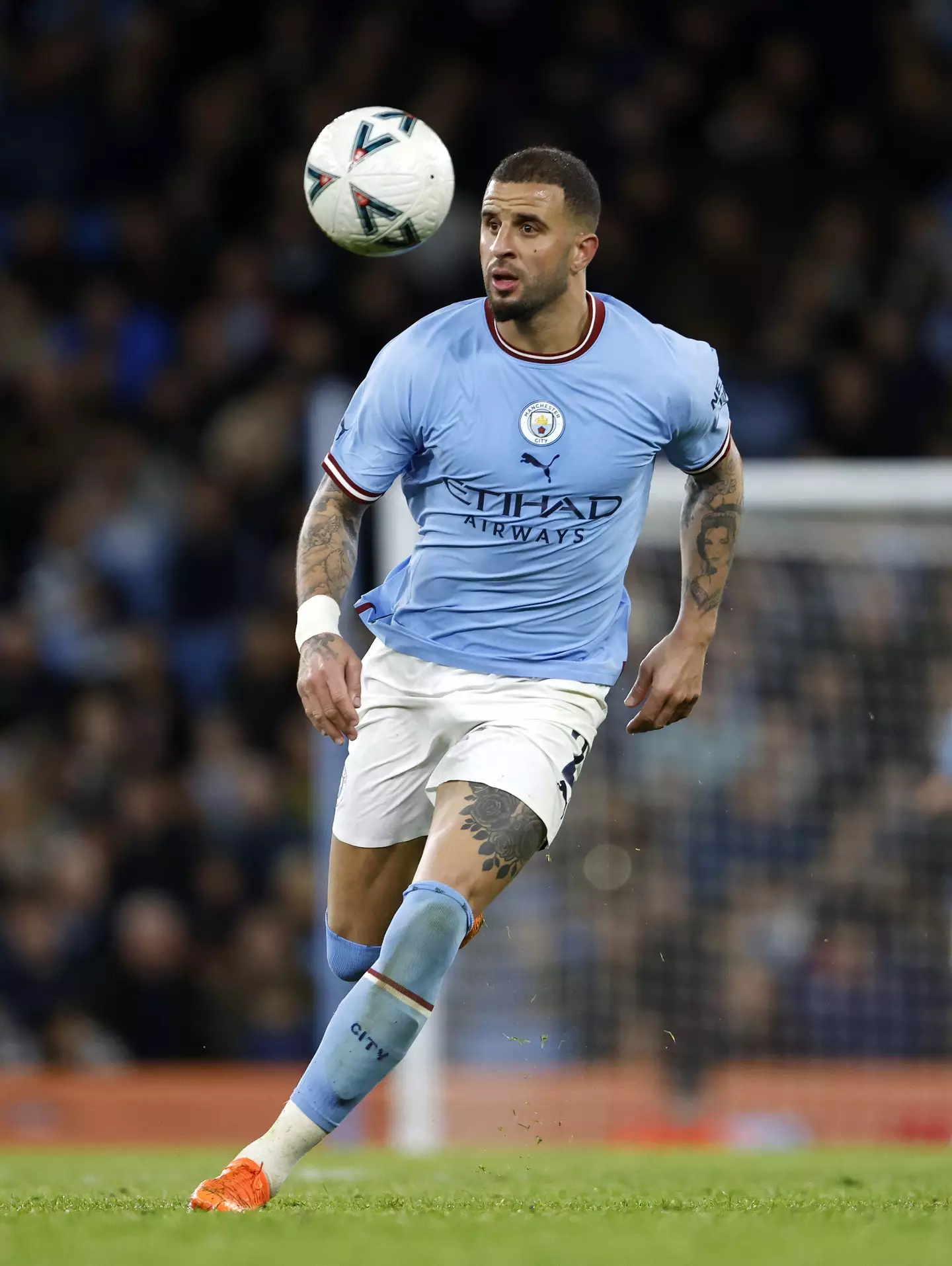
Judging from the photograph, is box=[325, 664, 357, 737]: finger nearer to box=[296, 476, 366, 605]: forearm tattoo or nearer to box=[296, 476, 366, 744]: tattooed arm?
box=[296, 476, 366, 744]: tattooed arm

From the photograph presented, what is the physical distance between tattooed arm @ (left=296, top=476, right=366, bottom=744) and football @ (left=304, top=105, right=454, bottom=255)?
28.8 inches

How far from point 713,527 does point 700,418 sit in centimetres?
38

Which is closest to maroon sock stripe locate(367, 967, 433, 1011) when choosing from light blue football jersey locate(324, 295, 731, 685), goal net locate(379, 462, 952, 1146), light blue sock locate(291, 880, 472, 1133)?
light blue sock locate(291, 880, 472, 1133)

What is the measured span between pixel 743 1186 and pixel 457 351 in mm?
2534

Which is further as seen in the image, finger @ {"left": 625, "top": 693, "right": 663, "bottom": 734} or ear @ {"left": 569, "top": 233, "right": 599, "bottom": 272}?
finger @ {"left": 625, "top": 693, "right": 663, "bottom": 734}

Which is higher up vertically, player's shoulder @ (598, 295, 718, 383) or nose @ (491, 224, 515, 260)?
nose @ (491, 224, 515, 260)

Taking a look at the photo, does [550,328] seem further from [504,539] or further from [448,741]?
[448,741]

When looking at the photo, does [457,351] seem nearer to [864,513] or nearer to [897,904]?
[864,513]

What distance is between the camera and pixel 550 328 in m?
5.41

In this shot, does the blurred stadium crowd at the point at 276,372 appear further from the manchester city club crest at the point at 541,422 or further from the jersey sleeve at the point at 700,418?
the manchester city club crest at the point at 541,422

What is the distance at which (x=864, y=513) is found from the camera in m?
9.91

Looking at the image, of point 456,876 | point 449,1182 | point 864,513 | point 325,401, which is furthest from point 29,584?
point 456,876

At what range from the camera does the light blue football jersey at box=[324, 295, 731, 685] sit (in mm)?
5324

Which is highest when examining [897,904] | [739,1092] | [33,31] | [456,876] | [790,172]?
[33,31]
